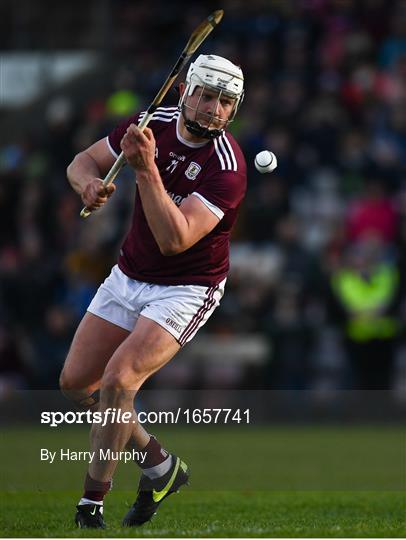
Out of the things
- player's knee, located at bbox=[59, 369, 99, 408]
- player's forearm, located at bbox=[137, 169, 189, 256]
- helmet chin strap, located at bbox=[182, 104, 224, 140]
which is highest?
helmet chin strap, located at bbox=[182, 104, 224, 140]

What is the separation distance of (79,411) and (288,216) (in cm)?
842

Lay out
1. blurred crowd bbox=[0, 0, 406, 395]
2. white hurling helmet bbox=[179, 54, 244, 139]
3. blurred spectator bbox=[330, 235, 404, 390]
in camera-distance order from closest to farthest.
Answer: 1. white hurling helmet bbox=[179, 54, 244, 139]
2. blurred spectator bbox=[330, 235, 404, 390]
3. blurred crowd bbox=[0, 0, 406, 395]

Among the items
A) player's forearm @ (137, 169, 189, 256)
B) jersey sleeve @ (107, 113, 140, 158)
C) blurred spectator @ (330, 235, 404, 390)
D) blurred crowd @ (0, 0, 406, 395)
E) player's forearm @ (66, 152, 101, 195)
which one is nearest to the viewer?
player's forearm @ (137, 169, 189, 256)

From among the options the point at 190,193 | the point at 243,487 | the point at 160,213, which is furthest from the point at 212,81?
the point at 243,487

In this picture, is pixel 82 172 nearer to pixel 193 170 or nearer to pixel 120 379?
pixel 193 170

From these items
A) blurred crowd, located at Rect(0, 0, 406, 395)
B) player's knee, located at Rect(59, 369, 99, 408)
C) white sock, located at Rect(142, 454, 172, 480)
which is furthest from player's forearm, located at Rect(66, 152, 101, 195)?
blurred crowd, located at Rect(0, 0, 406, 395)

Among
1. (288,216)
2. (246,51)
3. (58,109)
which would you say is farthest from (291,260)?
(58,109)

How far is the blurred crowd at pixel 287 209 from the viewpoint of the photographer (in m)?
15.3

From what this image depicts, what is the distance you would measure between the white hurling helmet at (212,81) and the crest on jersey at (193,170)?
0.17 metres

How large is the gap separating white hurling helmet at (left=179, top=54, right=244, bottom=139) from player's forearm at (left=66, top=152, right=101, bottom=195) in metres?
0.64

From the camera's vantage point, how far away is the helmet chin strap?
7.45m

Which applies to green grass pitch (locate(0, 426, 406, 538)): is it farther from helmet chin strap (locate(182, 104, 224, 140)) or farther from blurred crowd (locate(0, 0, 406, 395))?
helmet chin strap (locate(182, 104, 224, 140))

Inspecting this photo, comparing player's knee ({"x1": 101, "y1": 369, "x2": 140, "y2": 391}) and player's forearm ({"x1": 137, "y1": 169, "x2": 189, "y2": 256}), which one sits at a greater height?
player's forearm ({"x1": 137, "y1": 169, "x2": 189, "y2": 256})

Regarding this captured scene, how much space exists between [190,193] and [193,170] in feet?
0.43
